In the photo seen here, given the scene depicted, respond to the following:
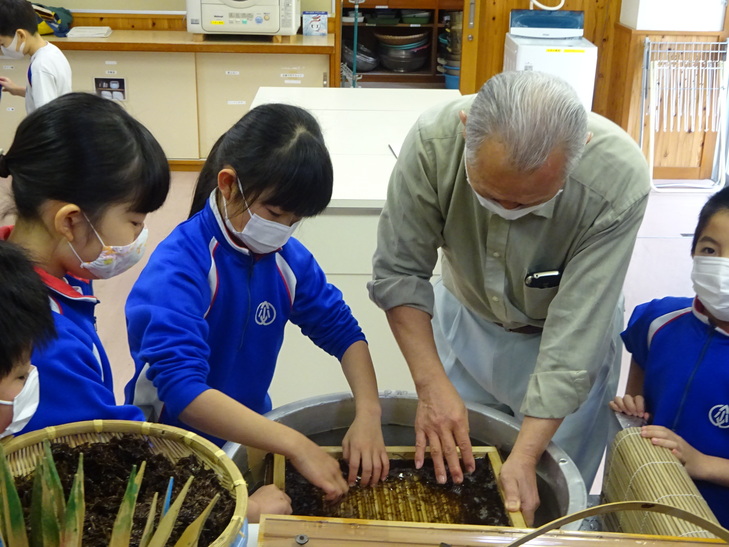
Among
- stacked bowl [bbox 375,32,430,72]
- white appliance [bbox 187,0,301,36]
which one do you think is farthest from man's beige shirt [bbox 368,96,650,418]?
stacked bowl [bbox 375,32,430,72]

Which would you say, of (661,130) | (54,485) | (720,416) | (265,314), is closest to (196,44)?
(661,130)

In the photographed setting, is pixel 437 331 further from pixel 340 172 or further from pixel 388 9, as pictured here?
pixel 388 9

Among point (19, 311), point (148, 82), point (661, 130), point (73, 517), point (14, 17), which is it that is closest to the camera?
point (73, 517)

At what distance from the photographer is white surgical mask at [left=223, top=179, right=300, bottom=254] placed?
1179 millimetres

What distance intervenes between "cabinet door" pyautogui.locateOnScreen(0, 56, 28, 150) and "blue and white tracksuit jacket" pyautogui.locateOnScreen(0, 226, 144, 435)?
4.13 meters

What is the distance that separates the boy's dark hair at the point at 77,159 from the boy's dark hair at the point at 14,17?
2605 millimetres

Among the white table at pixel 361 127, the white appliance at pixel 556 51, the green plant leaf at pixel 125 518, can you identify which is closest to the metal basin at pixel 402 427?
the green plant leaf at pixel 125 518

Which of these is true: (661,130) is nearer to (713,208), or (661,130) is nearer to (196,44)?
(196,44)

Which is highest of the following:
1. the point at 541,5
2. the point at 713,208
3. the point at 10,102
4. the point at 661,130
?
the point at 541,5

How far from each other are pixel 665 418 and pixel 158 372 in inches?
33.9

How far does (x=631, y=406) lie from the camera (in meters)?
1.31

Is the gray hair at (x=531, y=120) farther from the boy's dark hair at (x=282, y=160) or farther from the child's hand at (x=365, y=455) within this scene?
the child's hand at (x=365, y=455)

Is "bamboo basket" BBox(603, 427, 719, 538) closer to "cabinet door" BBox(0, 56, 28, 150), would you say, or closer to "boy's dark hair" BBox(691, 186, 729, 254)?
"boy's dark hair" BBox(691, 186, 729, 254)

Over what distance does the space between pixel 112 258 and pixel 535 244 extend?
0.68 meters
